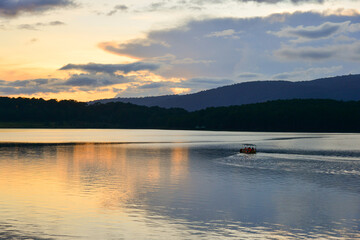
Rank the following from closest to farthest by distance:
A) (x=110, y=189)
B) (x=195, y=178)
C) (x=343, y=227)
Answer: (x=343, y=227) → (x=110, y=189) → (x=195, y=178)

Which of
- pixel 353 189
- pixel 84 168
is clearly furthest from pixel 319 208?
pixel 84 168

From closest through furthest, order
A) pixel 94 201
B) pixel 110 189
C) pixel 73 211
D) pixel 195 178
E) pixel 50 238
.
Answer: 1. pixel 50 238
2. pixel 73 211
3. pixel 94 201
4. pixel 110 189
5. pixel 195 178

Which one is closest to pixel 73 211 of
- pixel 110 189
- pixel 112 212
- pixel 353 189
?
pixel 112 212

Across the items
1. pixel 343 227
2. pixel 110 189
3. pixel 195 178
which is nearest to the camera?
pixel 343 227

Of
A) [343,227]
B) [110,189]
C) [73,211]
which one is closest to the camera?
[343,227]

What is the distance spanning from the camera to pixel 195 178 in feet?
177

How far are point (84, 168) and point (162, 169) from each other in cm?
1133

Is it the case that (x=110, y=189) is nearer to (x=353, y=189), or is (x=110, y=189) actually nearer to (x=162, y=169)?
(x=162, y=169)

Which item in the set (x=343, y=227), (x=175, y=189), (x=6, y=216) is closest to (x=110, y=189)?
(x=175, y=189)

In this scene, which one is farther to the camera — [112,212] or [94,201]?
[94,201]

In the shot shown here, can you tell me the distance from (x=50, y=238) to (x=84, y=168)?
38606mm

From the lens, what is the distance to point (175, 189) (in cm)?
4491

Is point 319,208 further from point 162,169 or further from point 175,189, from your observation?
point 162,169

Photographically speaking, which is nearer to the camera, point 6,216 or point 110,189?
point 6,216
